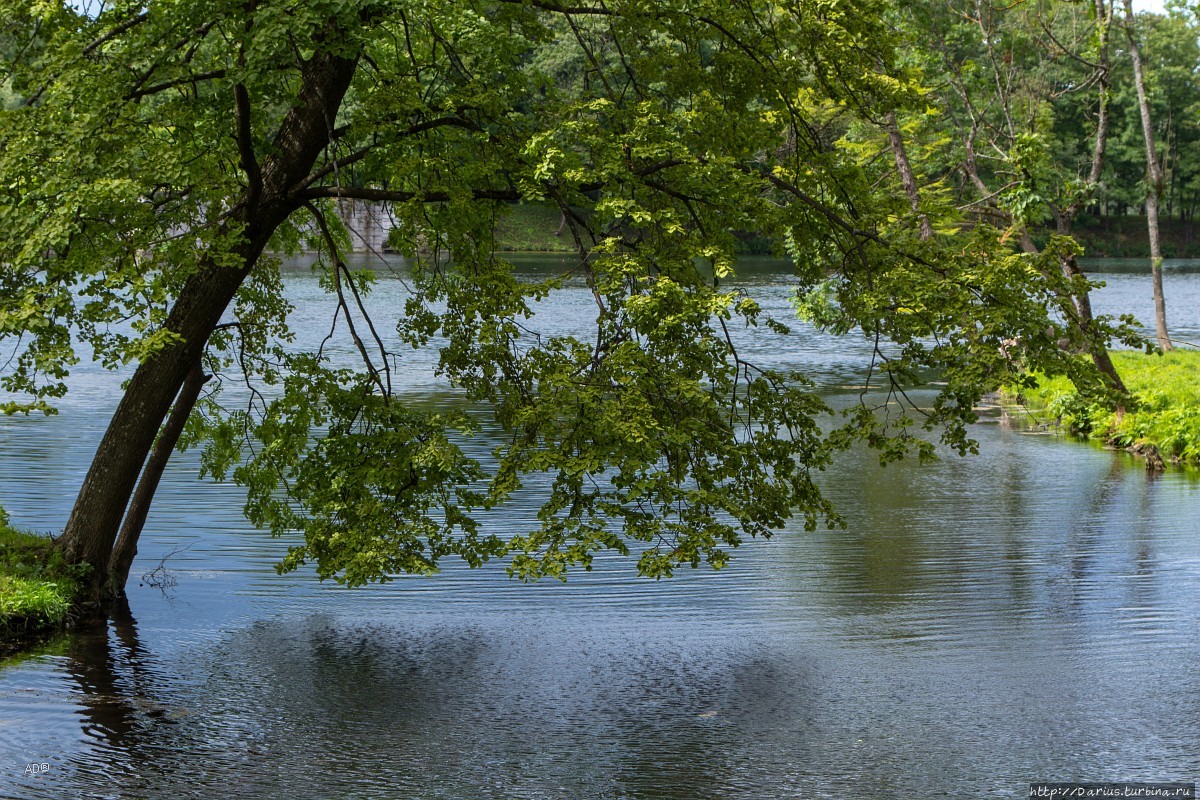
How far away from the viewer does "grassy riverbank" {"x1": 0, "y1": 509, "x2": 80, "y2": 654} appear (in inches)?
391

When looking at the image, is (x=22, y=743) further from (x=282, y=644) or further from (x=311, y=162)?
(x=311, y=162)

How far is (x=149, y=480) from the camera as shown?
11133 mm

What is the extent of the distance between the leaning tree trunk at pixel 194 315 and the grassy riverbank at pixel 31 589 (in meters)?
0.19

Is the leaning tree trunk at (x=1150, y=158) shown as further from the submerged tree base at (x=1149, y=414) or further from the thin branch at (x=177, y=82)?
the thin branch at (x=177, y=82)

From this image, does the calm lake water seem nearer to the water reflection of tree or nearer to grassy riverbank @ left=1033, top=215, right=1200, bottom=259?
the water reflection of tree

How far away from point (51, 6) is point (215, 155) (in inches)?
66.1

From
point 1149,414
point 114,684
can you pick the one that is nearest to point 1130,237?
point 1149,414

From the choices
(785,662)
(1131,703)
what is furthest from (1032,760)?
(785,662)

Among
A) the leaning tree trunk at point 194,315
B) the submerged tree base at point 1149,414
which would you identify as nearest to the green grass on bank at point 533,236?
the submerged tree base at point 1149,414

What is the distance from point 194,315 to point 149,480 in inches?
69.8

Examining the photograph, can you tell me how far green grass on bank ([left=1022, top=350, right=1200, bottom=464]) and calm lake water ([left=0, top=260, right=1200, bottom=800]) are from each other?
144 inches

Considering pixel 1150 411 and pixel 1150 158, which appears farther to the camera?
pixel 1150 158

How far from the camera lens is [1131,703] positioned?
9.14 meters

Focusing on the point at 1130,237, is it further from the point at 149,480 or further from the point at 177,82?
the point at 177,82
